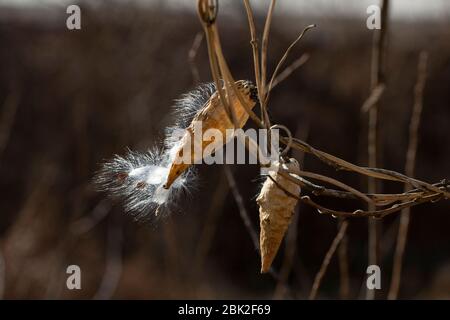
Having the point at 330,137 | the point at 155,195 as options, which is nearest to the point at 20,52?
the point at 330,137

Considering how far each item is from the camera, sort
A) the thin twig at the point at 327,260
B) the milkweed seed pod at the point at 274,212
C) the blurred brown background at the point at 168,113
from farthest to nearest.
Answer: the blurred brown background at the point at 168,113 → the thin twig at the point at 327,260 → the milkweed seed pod at the point at 274,212

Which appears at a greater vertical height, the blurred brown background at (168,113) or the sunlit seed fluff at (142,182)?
the blurred brown background at (168,113)

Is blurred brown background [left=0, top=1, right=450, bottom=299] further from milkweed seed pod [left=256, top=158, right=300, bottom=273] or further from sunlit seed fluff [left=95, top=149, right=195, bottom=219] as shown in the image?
milkweed seed pod [left=256, top=158, right=300, bottom=273]

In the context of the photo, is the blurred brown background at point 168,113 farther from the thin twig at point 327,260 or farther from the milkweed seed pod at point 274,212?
the milkweed seed pod at point 274,212

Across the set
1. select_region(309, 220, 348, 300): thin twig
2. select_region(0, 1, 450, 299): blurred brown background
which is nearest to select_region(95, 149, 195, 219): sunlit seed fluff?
select_region(309, 220, 348, 300): thin twig

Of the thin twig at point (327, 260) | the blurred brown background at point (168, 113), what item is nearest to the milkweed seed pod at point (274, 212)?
the thin twig at point (327, 260)

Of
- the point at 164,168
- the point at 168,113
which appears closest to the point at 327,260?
the point at 164,168
